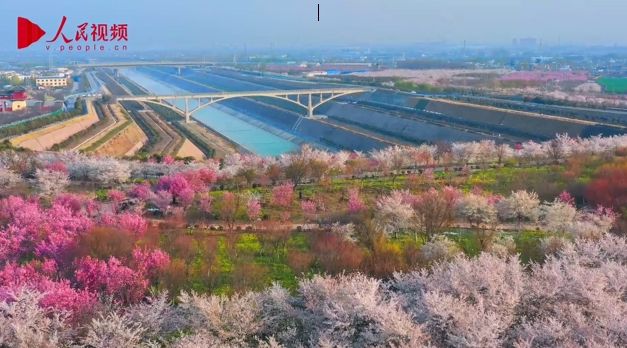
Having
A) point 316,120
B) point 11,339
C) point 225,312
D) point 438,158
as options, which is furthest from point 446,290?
point 316,120

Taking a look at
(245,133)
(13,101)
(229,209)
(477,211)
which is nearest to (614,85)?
(245,133)

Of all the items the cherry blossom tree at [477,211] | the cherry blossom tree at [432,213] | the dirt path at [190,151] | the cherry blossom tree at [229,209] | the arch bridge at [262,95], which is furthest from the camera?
the arch bridge at [262,95]

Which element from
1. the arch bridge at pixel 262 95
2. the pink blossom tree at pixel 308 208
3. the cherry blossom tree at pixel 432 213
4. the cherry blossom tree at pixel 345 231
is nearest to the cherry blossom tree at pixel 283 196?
the pink blossom tree at pixel 308 208

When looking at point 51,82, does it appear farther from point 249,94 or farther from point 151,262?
point 151,262

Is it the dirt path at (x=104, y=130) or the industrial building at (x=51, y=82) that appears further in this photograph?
the industrial building at (x=51, y=82)

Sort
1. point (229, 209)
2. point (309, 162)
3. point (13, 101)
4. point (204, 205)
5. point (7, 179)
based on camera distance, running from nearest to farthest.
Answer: point (229, 209)
point (204, 205)
point (7, 179)
point (309, 162)
point (13, 101)

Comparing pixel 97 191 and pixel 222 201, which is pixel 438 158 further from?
pixel 97 191

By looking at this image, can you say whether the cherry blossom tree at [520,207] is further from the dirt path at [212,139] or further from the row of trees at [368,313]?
the dirt path at [212,139]

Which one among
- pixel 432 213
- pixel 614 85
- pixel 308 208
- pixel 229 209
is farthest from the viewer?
pixel 614 85

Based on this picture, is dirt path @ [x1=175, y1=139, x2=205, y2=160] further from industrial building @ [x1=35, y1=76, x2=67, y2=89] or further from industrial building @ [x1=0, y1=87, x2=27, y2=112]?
industrial building @ [x1=35, y1=76, x2=67, y2=89]
